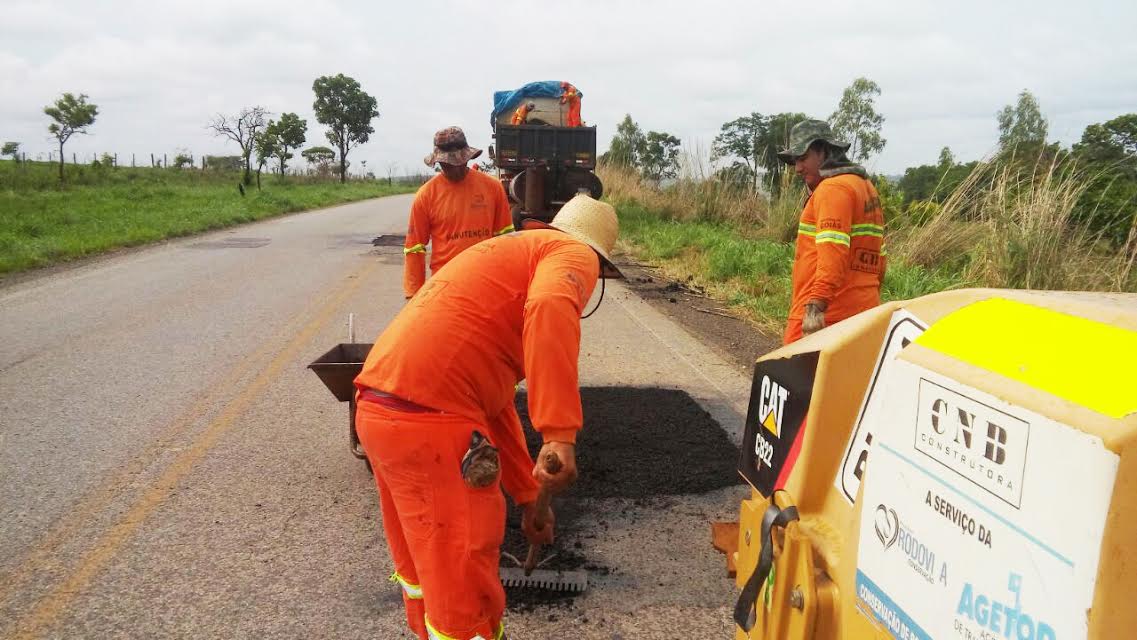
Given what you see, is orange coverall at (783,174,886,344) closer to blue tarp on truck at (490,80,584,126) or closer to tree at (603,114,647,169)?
blue tarp on truck at (490,80,584,126)

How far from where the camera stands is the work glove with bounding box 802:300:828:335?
13.7ft

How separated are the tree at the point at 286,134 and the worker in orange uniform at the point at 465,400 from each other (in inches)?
1793

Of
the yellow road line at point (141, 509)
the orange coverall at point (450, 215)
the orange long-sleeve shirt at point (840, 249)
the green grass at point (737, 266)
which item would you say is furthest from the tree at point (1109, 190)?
Result: the yellow road line at point (141, 509)

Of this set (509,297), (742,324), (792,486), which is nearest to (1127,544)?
(792,486)

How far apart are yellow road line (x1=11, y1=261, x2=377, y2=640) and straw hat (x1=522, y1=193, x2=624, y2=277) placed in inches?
96.9

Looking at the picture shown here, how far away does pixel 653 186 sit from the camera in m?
20.8

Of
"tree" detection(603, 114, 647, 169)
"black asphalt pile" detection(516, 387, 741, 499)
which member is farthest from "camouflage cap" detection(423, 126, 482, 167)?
"tree" detection(603, 114, 647, 169)

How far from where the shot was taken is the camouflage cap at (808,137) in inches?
174

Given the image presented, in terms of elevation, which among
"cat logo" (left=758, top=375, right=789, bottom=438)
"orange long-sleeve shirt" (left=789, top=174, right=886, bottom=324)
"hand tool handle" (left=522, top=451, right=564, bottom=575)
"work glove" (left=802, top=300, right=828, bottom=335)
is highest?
"orange long-sleeve shirt" (left=789, top=174, right=886, bottom=324)

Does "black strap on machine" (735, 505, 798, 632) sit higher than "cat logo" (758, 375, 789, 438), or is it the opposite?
"cat logo" (758, 375, 789, 438)

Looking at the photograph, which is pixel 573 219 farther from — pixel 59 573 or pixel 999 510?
pixel 59 573

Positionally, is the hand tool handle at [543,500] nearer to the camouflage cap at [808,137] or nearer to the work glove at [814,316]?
the work glove at [814,316]

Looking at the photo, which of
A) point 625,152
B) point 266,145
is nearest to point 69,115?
point 266,145

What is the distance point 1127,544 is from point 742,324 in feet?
26.3
